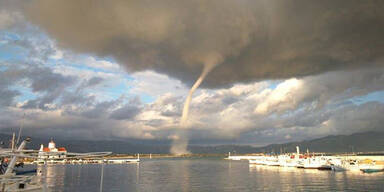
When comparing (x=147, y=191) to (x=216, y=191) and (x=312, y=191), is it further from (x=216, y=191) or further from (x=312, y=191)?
(x=312, y=191)

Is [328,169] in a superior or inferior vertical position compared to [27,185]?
inferior

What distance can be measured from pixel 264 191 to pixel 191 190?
18503mm

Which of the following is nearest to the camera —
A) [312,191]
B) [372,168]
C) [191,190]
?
[312,191]

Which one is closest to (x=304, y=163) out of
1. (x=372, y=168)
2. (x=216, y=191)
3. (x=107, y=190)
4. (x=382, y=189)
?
(x=372, y=168)

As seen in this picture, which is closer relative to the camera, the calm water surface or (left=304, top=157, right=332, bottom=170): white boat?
the calm water surface

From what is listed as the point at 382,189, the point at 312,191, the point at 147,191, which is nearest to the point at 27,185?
the point at 147,191

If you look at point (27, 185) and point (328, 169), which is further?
point (328, 169)

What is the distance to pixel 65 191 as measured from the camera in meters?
77.3

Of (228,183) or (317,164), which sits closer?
(228,183)

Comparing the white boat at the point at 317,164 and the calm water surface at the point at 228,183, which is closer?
the calm water surface at the point at 228,183

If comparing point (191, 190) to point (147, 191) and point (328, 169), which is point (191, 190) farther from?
point (328, 169)

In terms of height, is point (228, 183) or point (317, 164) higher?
point (228, 183)

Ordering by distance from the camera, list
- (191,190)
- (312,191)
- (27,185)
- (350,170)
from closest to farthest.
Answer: (27,185), (312,191), (191,190), (350,170)

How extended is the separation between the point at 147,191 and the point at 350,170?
122768 millimetres
